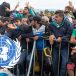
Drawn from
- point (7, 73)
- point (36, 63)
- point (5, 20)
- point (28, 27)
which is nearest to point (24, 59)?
point (36, 63)

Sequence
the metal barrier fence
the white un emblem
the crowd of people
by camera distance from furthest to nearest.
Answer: the metal barrier fence < the crowd of people < the white un emblem

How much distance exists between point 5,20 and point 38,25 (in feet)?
8.06

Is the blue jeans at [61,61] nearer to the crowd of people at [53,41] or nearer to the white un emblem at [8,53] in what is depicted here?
the crowd of people at [53,41]

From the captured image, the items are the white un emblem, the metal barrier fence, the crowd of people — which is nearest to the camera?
the white un emblem

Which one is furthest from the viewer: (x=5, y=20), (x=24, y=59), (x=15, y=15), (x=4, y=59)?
(x=15, y=15)

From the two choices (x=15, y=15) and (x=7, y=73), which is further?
(x=15, y=15)

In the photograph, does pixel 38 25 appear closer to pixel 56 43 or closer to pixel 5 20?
pixel 56 43

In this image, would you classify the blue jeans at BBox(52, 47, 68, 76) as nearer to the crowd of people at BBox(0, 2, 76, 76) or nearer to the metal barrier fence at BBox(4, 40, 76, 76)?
the crowd of people at BBox(0, 2, 76, 76)

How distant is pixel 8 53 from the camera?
6.31 m

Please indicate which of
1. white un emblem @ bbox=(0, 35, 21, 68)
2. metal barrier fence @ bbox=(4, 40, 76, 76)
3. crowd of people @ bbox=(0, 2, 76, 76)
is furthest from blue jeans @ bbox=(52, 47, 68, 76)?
white un emblem @ bbox=(0, 35, 21, 68)

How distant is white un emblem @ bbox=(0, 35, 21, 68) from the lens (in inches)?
246

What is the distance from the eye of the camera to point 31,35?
768 centimetres

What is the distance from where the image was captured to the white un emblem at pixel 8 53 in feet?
20.5

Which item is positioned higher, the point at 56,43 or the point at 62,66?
the point at 56,43
